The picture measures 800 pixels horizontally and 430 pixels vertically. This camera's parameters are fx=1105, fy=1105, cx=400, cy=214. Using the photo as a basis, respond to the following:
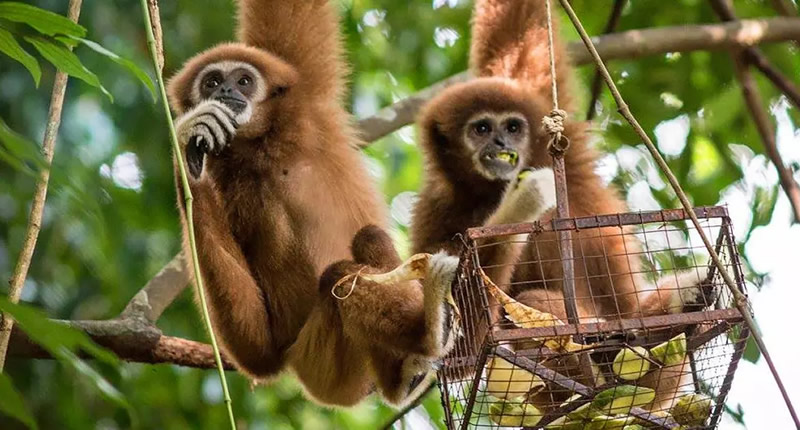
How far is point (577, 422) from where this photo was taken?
14.9 ft

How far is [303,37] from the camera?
25.1ft

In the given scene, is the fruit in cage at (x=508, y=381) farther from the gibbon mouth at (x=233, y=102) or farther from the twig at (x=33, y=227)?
the gibbon mouth at (x=233, y=102)

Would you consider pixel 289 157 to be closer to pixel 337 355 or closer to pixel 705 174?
pixel 337 355

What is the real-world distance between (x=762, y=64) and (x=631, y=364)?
3.92 m

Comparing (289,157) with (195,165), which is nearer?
(195,165)

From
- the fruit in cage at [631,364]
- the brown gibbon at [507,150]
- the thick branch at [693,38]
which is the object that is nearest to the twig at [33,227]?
the fruit in cage at [631,364]

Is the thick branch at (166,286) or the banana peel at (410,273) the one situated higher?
the thick branch at (166,286)

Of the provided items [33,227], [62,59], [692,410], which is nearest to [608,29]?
[692,410]

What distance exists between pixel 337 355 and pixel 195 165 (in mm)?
1463

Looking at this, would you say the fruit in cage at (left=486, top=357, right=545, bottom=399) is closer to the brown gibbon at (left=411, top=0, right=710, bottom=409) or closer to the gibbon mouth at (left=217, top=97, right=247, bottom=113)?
the brown gibbon at (left=411, top=0, right=710, bottom=409)

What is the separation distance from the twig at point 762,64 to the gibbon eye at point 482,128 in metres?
1.89

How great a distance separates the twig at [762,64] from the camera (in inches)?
297

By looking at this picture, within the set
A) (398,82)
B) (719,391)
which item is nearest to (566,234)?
(719,391)

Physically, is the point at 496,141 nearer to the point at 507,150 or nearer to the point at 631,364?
the point at 507,150
